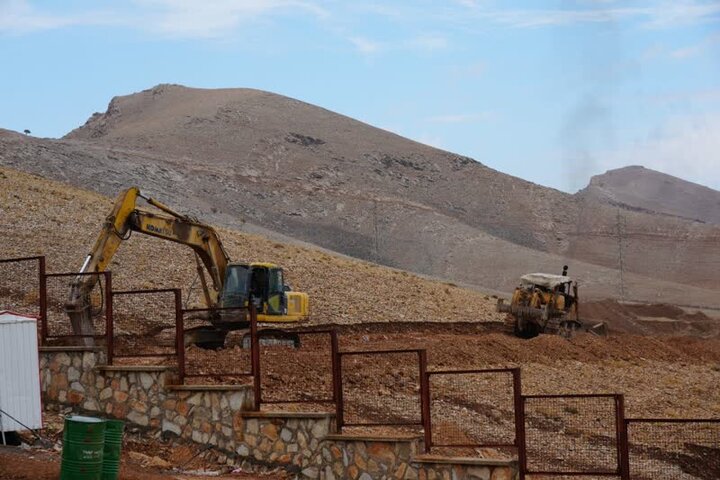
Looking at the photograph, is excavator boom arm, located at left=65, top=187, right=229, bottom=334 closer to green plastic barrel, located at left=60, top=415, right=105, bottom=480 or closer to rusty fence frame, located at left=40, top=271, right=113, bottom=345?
rusty fence frame, located at left=40, top=271, right=113, bottom=345

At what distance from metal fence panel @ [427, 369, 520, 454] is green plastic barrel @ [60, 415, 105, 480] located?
6.19 m

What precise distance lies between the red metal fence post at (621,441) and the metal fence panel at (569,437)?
291 centimetres

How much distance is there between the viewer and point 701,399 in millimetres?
32281

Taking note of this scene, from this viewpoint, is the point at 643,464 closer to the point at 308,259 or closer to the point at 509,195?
the point at 308,259

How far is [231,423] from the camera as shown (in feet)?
61.3

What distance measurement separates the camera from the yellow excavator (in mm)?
28484

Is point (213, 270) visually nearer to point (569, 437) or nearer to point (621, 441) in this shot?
point (569, 437)

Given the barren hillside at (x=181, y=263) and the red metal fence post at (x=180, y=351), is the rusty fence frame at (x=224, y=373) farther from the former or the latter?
the barren hillside at (x=181, y=263)

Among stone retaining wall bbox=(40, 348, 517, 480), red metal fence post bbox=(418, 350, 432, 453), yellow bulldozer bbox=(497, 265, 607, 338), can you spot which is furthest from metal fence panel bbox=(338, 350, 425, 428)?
yellow bulldozer bbox=(497, 265, 607, 338)

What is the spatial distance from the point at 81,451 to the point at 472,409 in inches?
428

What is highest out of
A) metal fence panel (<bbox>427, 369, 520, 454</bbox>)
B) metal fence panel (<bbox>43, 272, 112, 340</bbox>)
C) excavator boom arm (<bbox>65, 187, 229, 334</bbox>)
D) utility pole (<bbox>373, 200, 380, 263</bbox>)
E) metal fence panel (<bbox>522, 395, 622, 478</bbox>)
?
utility pole (<bbox>373, 200, 380, 263</bbox>)

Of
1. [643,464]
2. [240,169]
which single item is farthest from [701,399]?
[240,169]

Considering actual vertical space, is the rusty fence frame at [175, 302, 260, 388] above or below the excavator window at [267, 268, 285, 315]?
below

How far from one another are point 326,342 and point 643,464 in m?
12.7
